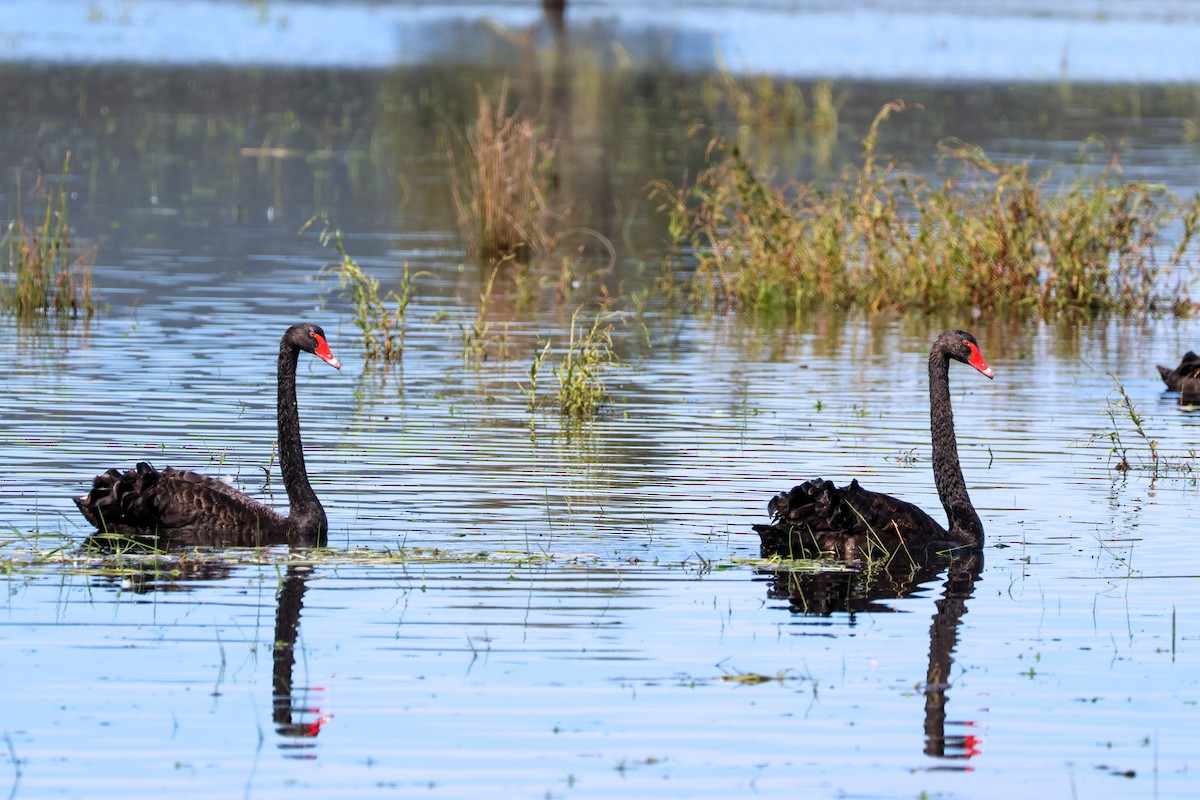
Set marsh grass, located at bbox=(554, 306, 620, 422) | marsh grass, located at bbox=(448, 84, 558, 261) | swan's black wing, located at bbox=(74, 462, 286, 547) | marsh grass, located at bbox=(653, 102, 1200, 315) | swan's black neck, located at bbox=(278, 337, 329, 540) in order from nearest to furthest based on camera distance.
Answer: swan's black wing, located at bbox=(74, 462, 286, 547), swan's black neck, located at bbox=(278, 337, 329, 540), marsh grass, located at bbox=(554, 306, 620, 422), marsh grass, located at bbox=(653, 102, 1200, 315), marsh grass, located at bbox=(448, 84, 558, 261)

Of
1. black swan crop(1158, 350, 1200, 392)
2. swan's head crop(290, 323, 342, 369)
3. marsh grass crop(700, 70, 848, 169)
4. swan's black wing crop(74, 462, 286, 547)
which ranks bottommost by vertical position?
swan's black wing crop(74, 462, 286, 547)

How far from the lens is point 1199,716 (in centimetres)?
932

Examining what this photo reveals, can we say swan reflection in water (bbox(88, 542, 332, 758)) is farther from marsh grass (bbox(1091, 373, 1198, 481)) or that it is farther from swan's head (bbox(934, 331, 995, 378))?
marsh grass (bbox(1091, 373, 1198, 481))

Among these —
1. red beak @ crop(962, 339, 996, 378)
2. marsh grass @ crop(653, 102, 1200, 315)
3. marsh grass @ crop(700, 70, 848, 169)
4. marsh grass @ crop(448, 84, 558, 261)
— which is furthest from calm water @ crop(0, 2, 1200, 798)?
marsh grass @ crop(700, 70, 848, 169)

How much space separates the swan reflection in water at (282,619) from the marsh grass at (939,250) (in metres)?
12.7

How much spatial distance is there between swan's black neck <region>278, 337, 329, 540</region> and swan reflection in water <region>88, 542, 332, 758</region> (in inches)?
22.4

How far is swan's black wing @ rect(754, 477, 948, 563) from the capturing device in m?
11.9

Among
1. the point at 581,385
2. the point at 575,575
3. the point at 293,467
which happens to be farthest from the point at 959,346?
the point at 581,385

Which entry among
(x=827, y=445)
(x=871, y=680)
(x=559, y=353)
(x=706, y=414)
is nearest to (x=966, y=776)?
(x=871, y=680)

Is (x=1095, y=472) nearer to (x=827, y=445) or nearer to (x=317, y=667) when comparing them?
(x=827, y=445)

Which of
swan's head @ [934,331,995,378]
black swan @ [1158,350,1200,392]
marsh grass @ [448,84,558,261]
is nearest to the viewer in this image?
swan's head @ [934,331,995,378]

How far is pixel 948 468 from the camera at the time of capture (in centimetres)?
1275

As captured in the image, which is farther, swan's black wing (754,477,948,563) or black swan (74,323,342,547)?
black swan (74,323,342,547)

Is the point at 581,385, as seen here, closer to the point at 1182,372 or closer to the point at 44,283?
the point at 1182,372
